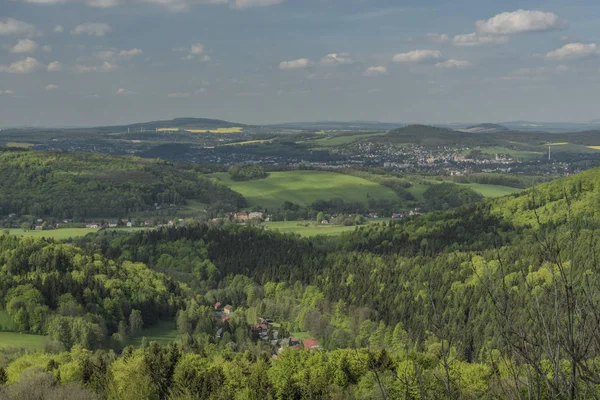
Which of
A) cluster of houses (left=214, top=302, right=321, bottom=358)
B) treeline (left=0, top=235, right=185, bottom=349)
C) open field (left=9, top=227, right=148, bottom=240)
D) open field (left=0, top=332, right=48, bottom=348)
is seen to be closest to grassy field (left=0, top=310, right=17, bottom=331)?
treeline (left=0, top=235, right=185, bottom=349)

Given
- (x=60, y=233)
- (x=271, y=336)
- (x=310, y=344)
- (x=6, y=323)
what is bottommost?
(x=271, y=336)

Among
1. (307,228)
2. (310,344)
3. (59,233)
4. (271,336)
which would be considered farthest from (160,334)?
(307,228)

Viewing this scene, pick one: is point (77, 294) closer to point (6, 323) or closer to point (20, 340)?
point (6, 323)

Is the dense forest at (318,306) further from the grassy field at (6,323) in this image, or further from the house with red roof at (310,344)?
the house with red roof at (310,344)

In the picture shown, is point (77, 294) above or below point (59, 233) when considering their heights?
above

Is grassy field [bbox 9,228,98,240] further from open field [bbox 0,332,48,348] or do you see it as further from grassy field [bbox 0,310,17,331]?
open field [bbox 0,332,48,348]

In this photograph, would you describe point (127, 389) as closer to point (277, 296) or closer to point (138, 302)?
point (138, 302)

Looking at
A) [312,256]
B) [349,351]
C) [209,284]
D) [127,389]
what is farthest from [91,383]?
[312,256]
